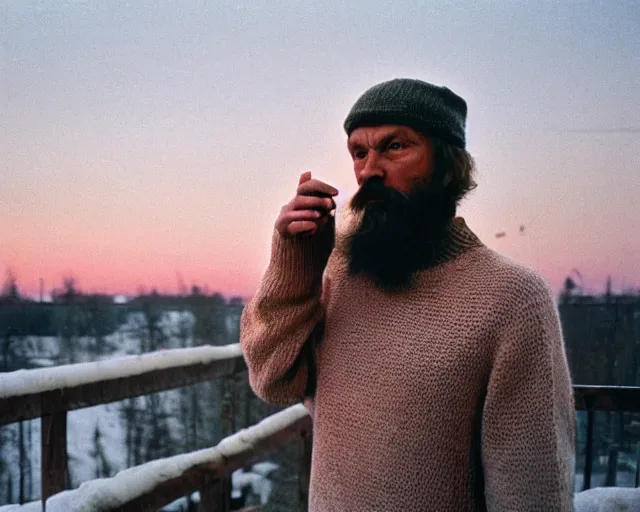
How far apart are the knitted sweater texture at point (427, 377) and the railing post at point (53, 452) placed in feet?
3.00

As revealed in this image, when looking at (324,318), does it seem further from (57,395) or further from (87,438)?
(87,438)

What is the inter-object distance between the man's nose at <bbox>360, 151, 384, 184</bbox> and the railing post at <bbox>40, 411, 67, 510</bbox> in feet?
4.43

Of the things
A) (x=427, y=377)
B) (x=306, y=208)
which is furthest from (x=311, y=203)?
(x=427, y=377)

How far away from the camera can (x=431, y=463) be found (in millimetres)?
985

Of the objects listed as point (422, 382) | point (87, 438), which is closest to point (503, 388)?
point (422, 382)

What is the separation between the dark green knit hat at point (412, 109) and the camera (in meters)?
1.11

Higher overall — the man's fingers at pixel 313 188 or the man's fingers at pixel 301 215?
the man's fingers at pixel 313 188

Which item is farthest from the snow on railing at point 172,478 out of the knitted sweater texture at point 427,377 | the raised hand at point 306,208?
the raised hand at point 306,208

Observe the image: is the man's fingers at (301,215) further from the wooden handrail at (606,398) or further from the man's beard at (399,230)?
the wooden handrail at (606,398)

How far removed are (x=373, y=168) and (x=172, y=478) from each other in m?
1.60

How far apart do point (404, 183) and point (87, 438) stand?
23.5 meters

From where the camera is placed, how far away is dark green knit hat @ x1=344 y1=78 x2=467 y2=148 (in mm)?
1111

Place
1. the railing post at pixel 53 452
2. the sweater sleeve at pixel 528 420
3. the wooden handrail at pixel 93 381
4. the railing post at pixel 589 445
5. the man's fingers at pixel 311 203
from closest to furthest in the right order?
the sweater sleeve at pixel 528 420
the man's fingers at pixel 311 203
the wooden handrail at pixel 93 381
the railing post at pixel 53 452
the railing post at pixel 589 445

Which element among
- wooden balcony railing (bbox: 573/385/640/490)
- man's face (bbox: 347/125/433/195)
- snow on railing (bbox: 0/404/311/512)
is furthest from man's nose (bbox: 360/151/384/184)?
wooden balcony railing (bbox: 573/385/640/490)
